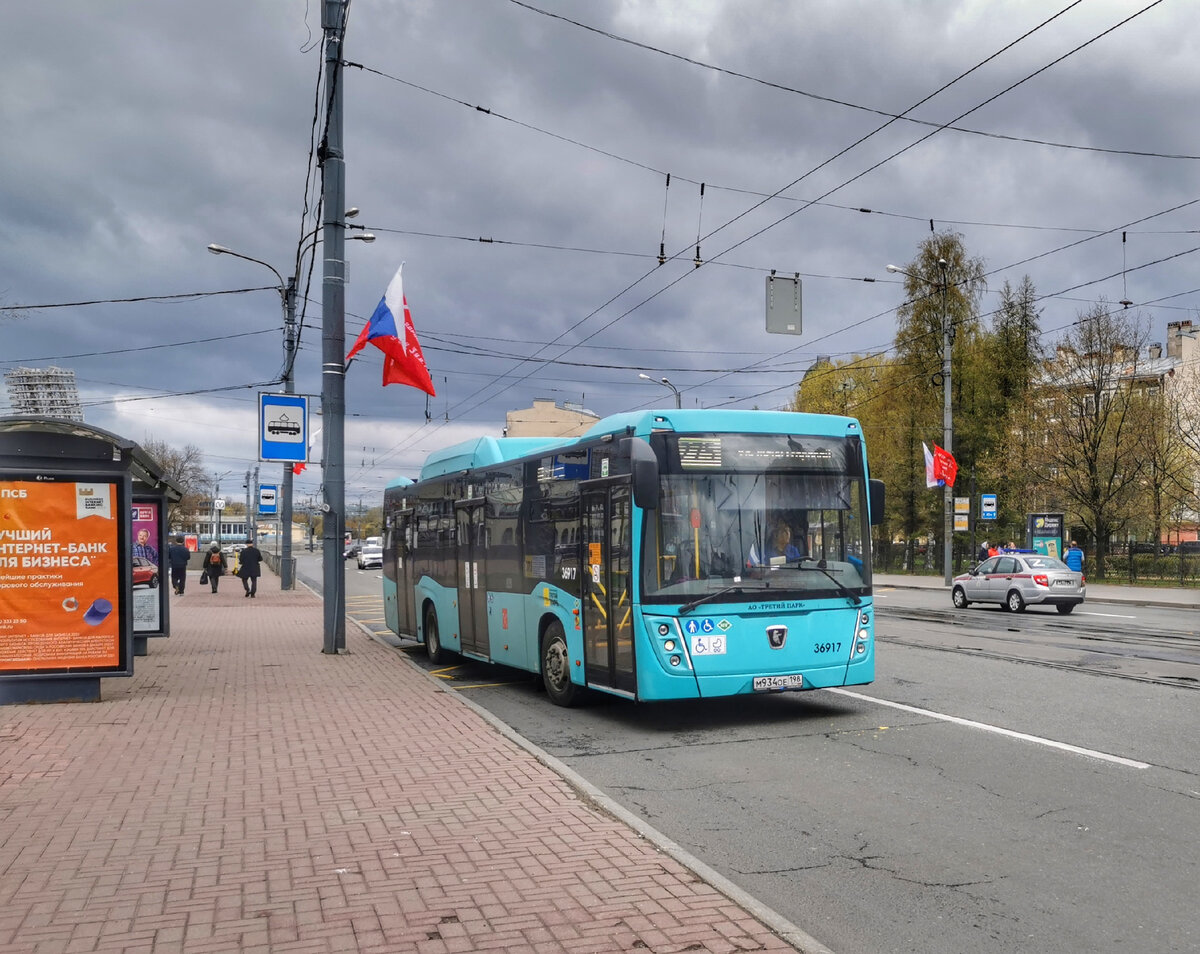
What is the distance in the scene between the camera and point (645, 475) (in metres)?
9.08

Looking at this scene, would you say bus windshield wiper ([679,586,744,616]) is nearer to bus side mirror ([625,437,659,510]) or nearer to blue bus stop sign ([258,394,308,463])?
bus side mirror ([625,437,659,510])

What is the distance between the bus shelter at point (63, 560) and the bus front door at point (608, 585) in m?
4.72

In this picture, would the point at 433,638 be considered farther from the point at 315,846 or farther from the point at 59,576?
the point at 315,846

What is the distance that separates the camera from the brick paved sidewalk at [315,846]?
4598 millimetres

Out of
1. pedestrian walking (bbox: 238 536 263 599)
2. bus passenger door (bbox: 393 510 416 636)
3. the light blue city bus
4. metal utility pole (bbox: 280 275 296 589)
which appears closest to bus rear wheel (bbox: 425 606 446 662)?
bus passenger door (bbox: 393 510 416 636)

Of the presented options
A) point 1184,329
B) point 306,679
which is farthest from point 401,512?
point 1184,329

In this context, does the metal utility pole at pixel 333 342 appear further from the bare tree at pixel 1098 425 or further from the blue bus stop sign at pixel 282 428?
the bare tree at pixel 1098 425

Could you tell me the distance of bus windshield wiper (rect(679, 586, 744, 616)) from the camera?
944cm

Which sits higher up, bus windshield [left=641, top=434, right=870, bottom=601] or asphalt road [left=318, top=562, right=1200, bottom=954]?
bus windshield [left=641, top=434, right=870, bottom=601]

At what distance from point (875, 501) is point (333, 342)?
890 centimetres

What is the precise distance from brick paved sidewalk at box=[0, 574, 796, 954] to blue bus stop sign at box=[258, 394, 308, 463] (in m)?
6.57

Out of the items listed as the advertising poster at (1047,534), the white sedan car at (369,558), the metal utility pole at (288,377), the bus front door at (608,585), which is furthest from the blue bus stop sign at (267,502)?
the bus front door at (608,585)

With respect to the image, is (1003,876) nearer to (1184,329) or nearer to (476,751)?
(476,751)

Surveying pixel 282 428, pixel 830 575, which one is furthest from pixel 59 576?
pixel 830 575
